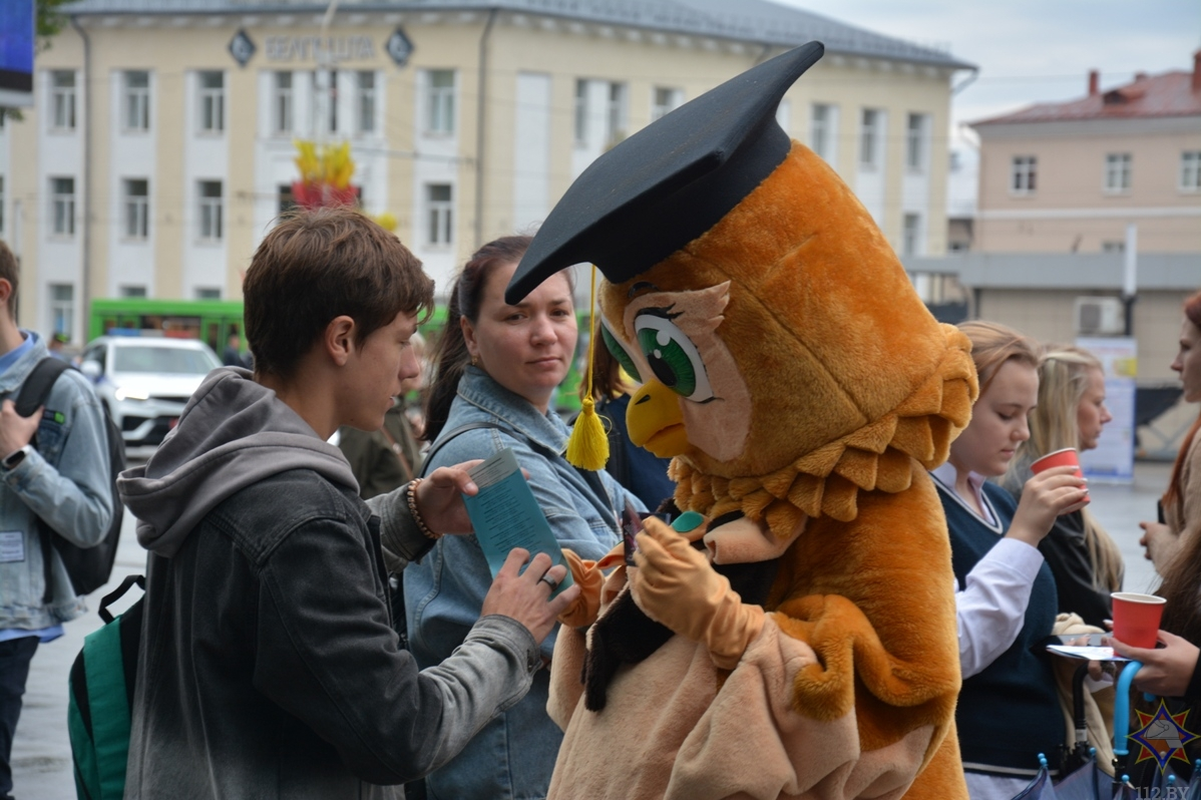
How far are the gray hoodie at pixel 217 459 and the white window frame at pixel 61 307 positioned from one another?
38.5 metres

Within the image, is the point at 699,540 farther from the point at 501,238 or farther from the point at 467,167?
the point at 467,167

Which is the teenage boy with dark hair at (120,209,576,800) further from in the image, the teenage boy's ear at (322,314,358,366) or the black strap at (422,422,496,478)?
the black strap at (422,422,496,478)

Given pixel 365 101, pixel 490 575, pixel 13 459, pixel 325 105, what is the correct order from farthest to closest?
pixel 365 101 → pixel 325 105 → pixel 13 459 → pixel 490 575

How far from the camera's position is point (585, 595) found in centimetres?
238

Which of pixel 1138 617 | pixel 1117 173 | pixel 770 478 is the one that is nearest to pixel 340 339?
pixel 770 478

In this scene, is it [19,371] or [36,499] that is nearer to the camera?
[36,499]

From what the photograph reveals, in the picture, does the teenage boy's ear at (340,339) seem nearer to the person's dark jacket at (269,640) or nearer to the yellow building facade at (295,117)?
the person's dark jacket at (269,640)

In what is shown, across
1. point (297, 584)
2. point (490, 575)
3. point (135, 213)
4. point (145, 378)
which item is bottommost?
point (145, 378)

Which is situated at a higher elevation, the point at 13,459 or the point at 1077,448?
the point at 1077,448

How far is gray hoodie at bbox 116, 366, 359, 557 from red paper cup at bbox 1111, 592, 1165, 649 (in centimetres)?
190

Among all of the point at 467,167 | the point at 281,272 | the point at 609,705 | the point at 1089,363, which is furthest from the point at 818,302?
the point at 467,167

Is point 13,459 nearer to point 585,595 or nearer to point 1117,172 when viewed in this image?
point 585,595

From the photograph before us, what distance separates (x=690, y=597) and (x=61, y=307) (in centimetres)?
3966

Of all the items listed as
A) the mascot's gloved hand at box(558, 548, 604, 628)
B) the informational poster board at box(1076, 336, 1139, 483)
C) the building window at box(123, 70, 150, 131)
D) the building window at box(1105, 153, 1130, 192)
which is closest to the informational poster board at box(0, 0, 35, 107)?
the mascot's gloved hand at box(558, 548, 604, 628)
